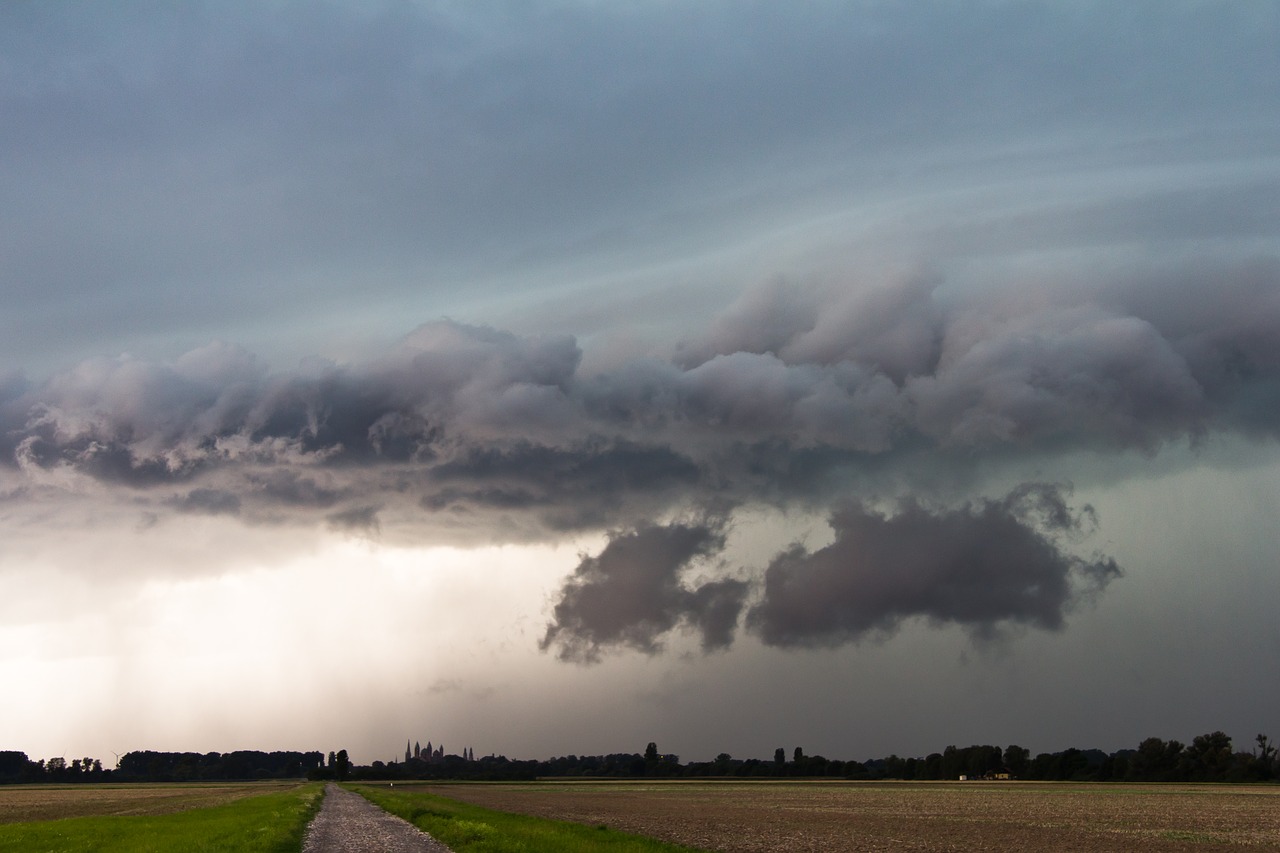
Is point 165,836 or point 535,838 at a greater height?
point 535,838

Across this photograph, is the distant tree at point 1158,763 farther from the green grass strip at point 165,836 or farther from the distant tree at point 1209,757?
the green grass strip at point 165,836

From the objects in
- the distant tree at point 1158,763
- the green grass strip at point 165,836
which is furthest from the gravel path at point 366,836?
the distant tree at point 1158,763

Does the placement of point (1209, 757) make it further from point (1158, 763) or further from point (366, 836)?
point (366, 836)

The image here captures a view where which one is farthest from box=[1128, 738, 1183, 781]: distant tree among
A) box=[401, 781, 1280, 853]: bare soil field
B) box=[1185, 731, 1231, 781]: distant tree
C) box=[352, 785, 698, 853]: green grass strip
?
box=[352, 785, 698, 853]: green grass strip

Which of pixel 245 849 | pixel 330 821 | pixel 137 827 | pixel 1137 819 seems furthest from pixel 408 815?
pixel 1137 819

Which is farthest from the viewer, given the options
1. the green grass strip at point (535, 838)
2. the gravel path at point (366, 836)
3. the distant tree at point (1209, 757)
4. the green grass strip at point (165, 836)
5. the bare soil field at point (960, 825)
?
the distant tree at point (1209, 757)

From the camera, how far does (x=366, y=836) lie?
56.2 m

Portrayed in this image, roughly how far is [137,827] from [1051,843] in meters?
58.0

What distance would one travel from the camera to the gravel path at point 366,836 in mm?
46781

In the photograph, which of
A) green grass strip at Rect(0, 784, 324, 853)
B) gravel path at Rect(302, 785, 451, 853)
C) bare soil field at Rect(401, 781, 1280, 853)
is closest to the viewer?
gravel path at Rect(302, 785, 451, 853)

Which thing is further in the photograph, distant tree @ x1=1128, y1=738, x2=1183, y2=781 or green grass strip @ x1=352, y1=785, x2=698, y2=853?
distant tree @ x1=1128, y1=738, x2=1183, y2=781

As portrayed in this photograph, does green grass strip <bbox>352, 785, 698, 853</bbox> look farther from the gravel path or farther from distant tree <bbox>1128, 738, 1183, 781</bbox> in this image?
distant tree <bbox>1128, 738, 1183, 781</bbox>

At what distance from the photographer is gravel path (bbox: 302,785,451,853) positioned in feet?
153

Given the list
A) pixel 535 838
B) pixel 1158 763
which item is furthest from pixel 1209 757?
pixel 535 838
